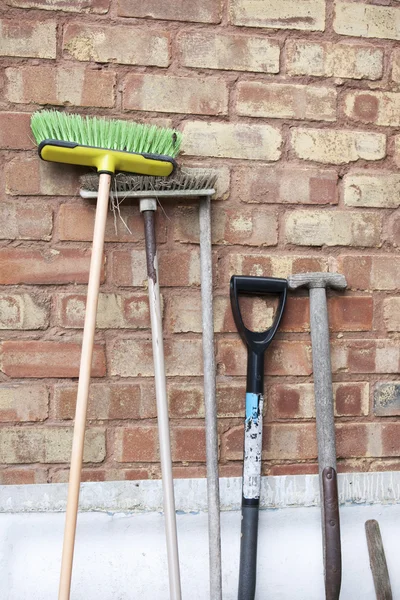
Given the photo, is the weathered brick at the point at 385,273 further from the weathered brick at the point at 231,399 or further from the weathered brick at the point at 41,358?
the weathered brick at the point at 41,358

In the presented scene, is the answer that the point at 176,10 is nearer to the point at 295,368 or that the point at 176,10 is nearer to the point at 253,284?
the point at 253,284

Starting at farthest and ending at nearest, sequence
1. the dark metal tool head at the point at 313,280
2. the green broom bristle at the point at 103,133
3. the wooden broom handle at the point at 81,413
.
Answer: the dark metal tool head at the point at 313,280, the green broom bristle at the point at 103,133, the wooden broom handle at the point at 81,413

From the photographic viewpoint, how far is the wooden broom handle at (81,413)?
3.98 ft

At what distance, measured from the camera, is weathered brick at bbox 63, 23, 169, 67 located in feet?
4.57

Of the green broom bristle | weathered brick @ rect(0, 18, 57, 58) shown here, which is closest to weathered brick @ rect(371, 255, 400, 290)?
the green broom bristle

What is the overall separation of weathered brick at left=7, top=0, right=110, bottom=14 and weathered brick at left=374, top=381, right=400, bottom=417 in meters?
1.07

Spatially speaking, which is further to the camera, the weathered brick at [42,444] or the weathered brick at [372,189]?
the weathered brick at [372,189]

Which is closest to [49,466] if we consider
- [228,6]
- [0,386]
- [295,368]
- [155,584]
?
[0,386]

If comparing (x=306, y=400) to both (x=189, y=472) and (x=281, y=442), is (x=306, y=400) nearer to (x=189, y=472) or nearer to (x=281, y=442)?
(x=281, y=442)

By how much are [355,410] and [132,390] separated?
1.74ft

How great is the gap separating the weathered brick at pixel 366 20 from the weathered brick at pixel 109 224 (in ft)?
2.03

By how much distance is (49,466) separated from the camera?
1.41 metres

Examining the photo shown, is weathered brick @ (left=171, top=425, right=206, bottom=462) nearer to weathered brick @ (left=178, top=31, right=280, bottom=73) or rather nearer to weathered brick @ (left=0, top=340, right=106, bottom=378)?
weathered brick @ (left=0, top=340, right=106, bottom=378)

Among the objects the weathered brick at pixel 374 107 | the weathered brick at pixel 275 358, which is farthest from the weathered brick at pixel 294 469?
the weathered brick at pixel 374 107
